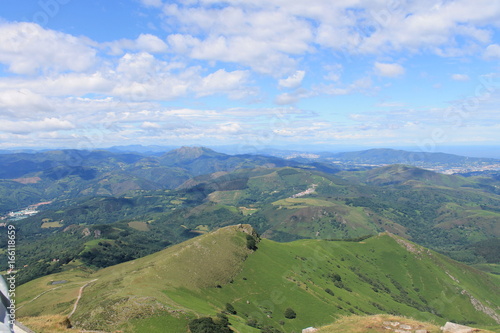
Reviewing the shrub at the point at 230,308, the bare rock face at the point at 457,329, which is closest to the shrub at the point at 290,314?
the shrub at the point at 230,308

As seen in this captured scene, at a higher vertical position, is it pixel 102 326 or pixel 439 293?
pixel 102 326

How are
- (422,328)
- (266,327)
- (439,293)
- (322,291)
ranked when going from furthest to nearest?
(439,293), (322,291), (266,327), (422,328)

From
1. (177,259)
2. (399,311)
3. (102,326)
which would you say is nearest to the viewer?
(102,326)

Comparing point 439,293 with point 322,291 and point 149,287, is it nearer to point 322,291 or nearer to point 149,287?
point 322,291

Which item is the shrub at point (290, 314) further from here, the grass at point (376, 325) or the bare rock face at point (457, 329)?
the bare rock face at point (457, 329)

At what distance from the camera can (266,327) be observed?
77875 mm

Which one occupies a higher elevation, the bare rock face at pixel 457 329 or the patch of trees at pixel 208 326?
A: the bare rock face at pixel 457 329

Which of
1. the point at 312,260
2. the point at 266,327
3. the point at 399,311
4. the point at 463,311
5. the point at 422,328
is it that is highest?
the point at 422,328

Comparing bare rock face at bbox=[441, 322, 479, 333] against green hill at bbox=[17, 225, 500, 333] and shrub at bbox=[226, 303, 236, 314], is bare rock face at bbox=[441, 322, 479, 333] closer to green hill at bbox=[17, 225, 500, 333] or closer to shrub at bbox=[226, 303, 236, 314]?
green hill at bbox=[17, 225, 500, 333]

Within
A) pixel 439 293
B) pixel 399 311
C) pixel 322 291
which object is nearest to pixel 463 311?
pixel 439 293

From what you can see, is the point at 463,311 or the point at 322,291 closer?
the point at 322,291

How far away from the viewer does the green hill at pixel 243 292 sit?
66.4m

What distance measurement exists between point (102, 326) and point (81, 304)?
29726 mm

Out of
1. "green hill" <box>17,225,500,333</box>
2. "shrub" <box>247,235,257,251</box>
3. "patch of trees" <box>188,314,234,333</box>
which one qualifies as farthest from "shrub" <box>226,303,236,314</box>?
"shrub" <box>247,235,257,251</box>
